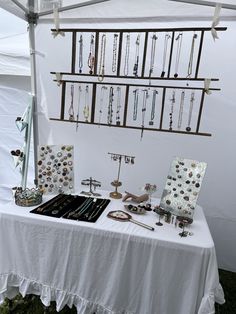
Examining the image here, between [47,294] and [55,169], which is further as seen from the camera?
[55,169]

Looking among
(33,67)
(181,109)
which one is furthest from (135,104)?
(33,67)

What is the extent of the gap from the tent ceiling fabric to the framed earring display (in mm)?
912

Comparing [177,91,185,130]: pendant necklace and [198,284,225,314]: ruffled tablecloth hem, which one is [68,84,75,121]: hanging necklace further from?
[198,284,225,314]: ruffled tablecloth hem

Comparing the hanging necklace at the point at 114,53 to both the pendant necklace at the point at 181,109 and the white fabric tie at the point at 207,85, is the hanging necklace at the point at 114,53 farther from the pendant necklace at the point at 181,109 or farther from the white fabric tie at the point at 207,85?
the white fabric tie at the point at 207,85

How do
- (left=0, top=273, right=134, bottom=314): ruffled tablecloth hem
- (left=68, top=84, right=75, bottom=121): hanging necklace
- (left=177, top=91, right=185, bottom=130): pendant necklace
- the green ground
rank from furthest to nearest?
(left=68, top=84, right=75, bottom=121): hanging necklace
(left=177, top=91, right=185, bottom=130): pendant necklace
the green ground
(left=0, top=273, right=134, bottom=314): ruffled tablecloth hem

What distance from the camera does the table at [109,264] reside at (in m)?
1.08

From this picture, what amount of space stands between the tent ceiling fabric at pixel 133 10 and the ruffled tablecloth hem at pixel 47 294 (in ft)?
5.21

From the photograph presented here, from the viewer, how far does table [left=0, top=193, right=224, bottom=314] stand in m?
1.08

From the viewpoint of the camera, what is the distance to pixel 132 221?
125cm

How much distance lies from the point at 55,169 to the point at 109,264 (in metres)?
0.68

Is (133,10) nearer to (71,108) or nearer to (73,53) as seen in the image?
(73,53)

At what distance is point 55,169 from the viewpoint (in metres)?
1.55

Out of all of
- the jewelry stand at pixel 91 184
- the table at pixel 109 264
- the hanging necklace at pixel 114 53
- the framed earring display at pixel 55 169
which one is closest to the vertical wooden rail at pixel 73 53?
the hanging necklace at pixel 114 53

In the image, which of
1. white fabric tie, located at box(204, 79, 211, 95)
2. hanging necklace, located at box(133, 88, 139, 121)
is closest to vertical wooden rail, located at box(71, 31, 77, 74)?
hanging necklace, located at box(133, 88, 139, 121)
